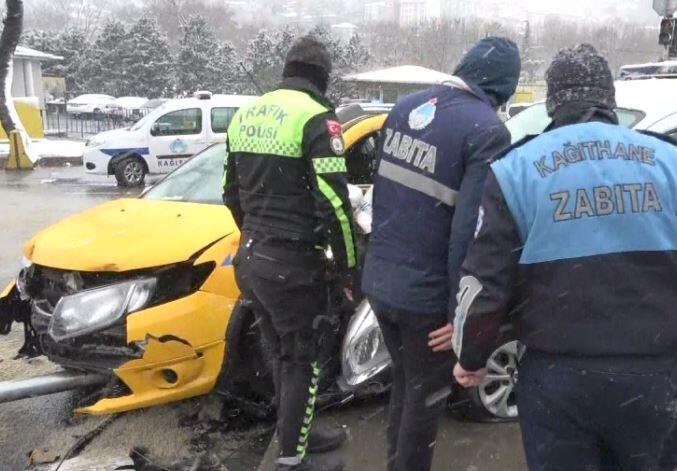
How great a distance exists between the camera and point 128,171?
1385cm

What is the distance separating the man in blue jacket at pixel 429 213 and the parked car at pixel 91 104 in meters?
34.0

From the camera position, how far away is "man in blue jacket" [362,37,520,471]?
2244mm

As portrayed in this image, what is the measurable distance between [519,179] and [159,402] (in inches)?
88.6

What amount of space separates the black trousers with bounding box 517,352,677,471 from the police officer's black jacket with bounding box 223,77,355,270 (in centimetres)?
112

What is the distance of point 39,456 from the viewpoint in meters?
3.36

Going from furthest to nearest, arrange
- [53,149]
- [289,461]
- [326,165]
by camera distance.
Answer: [53,149] < [289,461] < [326,165]

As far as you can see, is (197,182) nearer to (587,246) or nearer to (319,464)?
(319,464)

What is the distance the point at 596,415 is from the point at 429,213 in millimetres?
875

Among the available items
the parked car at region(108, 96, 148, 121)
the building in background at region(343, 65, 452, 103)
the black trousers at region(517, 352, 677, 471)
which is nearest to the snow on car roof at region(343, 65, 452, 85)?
the building in background at region(343, 65, 452, 103)

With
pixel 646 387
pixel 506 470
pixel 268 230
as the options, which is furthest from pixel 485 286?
pixel 506 470

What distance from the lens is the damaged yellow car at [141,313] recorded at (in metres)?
3.26

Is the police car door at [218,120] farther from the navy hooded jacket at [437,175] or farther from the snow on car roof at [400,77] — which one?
the snow on car roof at [400,77]

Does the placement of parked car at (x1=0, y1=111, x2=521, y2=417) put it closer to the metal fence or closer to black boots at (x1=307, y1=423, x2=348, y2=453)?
black boots at (x1=307, y1=423, x2=348, y2=453)

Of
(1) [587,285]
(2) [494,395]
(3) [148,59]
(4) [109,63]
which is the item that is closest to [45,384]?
(2) [494,395]
